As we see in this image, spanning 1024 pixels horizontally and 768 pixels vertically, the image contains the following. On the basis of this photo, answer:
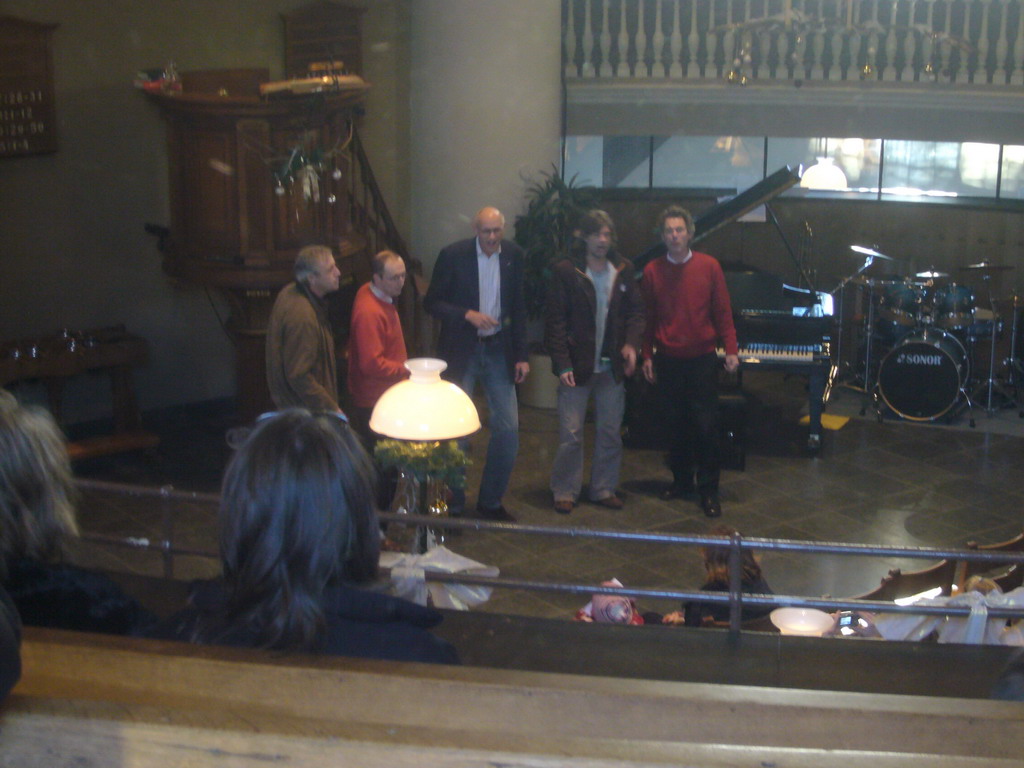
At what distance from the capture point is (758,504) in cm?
728

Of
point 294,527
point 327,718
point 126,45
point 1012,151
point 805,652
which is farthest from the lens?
point 1012,151

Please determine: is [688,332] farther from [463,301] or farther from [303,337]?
[303,337]

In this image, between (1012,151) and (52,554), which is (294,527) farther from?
(1012,151)

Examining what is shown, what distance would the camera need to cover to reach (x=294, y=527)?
190cm

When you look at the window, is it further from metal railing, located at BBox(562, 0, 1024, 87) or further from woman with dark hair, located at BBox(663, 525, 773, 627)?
woman with dark hair, located at BBox(663, 525, 773, 627)

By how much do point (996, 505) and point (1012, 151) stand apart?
5.36 m

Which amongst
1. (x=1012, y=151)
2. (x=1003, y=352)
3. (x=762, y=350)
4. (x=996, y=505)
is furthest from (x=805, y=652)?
(x=1012, y=151)

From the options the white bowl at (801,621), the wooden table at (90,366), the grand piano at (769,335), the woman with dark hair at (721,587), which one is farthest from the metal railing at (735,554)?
the grand piano at (769,335)

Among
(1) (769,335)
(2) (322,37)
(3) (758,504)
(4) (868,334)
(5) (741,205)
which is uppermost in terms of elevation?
(2) (322,37)

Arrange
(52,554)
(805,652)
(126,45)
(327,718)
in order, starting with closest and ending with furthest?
(327,718) < (52,554) < (805,652) < (126,45)

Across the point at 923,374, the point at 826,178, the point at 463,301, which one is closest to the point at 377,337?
the point at 463,301

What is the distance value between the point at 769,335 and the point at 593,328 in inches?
83.3

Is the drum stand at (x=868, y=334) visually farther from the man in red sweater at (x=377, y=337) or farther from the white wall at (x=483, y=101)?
the man in red sweater at (x=377, y=337)

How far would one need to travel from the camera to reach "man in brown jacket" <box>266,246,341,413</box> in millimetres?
5652
